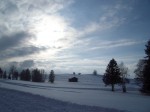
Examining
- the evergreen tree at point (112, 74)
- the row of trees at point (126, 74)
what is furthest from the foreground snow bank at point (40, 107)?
the evergreen tree at point (112, 74)

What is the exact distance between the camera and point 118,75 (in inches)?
2564

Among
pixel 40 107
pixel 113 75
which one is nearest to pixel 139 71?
pixel 113 75

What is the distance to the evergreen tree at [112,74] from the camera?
2544 inches

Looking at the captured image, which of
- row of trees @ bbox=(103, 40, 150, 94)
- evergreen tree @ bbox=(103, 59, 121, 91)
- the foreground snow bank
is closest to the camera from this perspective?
the foreground snow bank

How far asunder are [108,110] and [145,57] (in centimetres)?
3411

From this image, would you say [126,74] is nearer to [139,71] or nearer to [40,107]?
[139,71]

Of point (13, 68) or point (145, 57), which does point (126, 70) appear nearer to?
point (145, 57)

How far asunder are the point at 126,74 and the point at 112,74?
12346mm

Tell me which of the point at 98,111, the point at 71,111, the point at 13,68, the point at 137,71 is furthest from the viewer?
the point at 13,68

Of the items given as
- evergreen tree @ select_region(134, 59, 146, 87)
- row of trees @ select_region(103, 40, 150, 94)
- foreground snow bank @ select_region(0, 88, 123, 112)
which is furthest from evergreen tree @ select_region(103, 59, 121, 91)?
foreground snow bank @ select_region(0, 88, 123, 112)

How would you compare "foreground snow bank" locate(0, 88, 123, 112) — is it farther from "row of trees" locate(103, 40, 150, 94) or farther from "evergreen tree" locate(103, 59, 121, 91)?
"evergreen tree" locate(103, 59, 121, 91)

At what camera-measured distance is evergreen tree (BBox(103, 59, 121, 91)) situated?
64.6m

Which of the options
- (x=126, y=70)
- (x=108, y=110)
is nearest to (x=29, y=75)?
(x=126, y=70)

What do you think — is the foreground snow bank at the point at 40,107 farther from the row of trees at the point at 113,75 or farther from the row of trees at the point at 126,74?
the row of trees at the point at 113,75
